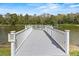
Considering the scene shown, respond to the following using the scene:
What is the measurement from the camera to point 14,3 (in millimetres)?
5410

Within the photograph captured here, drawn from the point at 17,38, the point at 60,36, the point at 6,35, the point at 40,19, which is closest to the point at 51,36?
the point at 60,36

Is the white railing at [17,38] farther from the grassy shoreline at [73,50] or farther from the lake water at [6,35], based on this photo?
the grassy shoreline at [73,50]

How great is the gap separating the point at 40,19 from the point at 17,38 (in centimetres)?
39

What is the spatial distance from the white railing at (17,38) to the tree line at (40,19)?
0.37 feet

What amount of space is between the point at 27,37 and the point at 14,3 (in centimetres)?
47

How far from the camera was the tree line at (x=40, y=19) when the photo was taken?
5438 mm

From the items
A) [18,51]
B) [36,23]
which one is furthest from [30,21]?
[18,51]

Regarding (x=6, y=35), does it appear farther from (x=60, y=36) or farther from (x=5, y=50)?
(x=60, y=36)

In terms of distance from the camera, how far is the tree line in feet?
17.8

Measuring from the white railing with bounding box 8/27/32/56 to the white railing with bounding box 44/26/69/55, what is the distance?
250 mm

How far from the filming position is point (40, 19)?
5.48 meters

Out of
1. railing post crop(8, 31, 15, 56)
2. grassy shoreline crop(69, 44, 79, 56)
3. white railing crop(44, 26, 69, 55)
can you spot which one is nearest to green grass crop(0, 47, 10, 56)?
railing post crop(8, 31, 15, 56)

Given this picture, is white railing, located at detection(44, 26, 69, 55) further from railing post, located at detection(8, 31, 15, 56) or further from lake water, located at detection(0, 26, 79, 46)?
railing post, located at detection(8, 31, 15, 56)

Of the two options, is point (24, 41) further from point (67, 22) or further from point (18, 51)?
point (67, 22)
